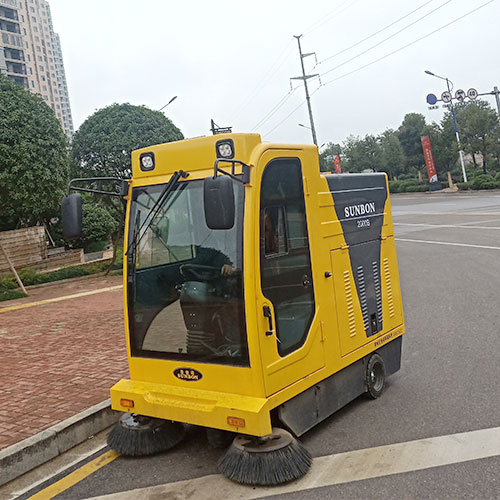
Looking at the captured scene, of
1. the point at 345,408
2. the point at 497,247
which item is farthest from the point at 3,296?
the point at 497,247

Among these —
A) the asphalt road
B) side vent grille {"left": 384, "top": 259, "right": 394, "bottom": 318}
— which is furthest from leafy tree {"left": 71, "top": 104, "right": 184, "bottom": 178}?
side vent grille {"left": 384, "top": 259, "right": 394, "bottom": 318}

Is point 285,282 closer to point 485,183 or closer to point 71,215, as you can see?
point 71,215

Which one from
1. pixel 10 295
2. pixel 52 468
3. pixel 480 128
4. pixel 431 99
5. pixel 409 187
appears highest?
pixel 431 99

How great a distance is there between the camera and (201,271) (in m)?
4.19

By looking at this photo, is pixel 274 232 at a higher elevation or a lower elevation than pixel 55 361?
higher

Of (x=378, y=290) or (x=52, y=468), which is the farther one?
(x=378, y=290)

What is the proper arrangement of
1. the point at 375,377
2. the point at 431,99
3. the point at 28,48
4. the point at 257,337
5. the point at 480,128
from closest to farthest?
1. the point at 257,337
2. the point at 375,377
3. the point at 431,99
4. the point at 480,128
5. the point at 28,48

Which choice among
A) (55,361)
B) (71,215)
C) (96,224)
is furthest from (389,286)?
(96,224)

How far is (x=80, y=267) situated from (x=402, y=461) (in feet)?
54.3

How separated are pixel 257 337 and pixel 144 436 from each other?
4.31 ft

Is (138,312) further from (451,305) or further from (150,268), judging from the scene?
(451,305)

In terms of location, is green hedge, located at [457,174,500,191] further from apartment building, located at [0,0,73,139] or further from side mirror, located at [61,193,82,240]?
side mirror, located at [61,193,82,240]

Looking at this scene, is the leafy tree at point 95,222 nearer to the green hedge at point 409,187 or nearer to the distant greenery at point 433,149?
the distant greenery at point 433,149

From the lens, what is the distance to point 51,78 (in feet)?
350
